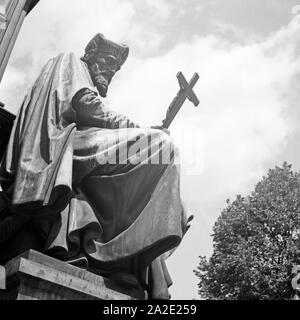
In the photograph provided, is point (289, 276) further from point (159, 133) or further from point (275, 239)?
point (159, 133)

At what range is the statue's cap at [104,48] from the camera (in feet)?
19.1

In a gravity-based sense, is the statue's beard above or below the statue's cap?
below

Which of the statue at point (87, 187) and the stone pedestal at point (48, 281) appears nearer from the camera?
the stone pedestal at point (48, 281)

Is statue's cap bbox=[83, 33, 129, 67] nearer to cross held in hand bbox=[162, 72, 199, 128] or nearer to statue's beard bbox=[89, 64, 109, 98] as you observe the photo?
statue's beard bbox=[89, 64, 109, 98]

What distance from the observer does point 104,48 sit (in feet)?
19.2

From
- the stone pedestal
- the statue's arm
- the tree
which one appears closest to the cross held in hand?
the statue's arm

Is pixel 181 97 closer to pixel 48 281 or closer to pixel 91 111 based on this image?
pixel 91 111

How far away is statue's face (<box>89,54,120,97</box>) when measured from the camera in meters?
5.81

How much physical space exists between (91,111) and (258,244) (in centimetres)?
1710

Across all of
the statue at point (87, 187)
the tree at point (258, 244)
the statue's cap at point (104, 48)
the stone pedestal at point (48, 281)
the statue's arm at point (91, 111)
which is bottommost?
the stone pedestal at point (48, 281)

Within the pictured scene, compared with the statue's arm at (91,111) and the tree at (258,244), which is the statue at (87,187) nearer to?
the statue's arm at (91,111)

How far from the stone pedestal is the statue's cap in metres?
3.06

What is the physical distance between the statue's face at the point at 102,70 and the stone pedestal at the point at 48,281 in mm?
2701

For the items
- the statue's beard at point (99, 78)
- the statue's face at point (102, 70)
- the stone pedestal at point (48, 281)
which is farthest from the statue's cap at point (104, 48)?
the stone pedestal at point (48, 281)
